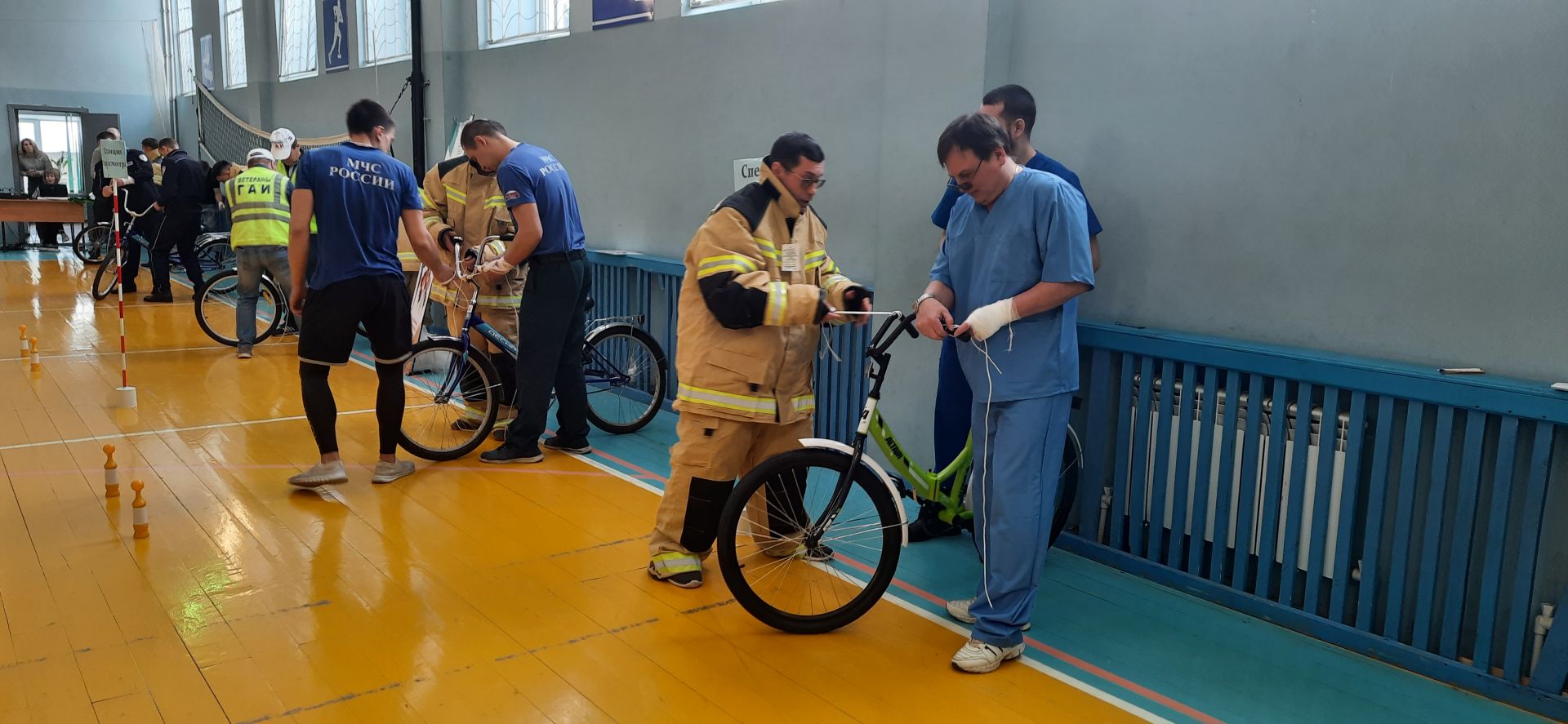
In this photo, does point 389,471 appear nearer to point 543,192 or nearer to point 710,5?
point 543,192

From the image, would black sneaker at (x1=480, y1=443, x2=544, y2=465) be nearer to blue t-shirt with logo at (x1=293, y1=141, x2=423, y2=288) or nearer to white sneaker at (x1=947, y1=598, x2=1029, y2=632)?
blue t-shirt with logo at (x1=293, y1=141, x2=423, y2=288)

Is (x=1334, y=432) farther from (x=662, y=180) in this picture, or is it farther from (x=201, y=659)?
(x=662, y=180)

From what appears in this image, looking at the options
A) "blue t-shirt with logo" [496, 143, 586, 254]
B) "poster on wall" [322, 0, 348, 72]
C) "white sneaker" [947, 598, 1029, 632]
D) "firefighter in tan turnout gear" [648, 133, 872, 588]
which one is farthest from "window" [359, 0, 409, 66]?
"white sneaker" [947, 598, 1029, 632]

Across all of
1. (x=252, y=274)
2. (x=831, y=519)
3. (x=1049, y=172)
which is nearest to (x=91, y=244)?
(x=252, y=274)

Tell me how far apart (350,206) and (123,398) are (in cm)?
281

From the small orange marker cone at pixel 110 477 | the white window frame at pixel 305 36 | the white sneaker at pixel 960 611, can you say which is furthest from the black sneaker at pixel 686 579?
the white window frame at pixel 305 36

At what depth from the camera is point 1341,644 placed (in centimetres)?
327

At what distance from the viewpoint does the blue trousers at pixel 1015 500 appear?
3016 millimetres

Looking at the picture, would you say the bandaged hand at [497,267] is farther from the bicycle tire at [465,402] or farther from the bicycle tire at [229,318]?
the bicycle tire at [229,318]

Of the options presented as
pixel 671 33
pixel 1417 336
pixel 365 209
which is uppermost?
pixel 671 33

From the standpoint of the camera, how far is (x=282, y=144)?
8.07 meters

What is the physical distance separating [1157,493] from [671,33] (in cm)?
411

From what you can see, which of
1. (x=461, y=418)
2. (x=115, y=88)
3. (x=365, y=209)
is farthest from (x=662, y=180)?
(x=115, y=88)

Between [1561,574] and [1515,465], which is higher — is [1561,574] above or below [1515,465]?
below
